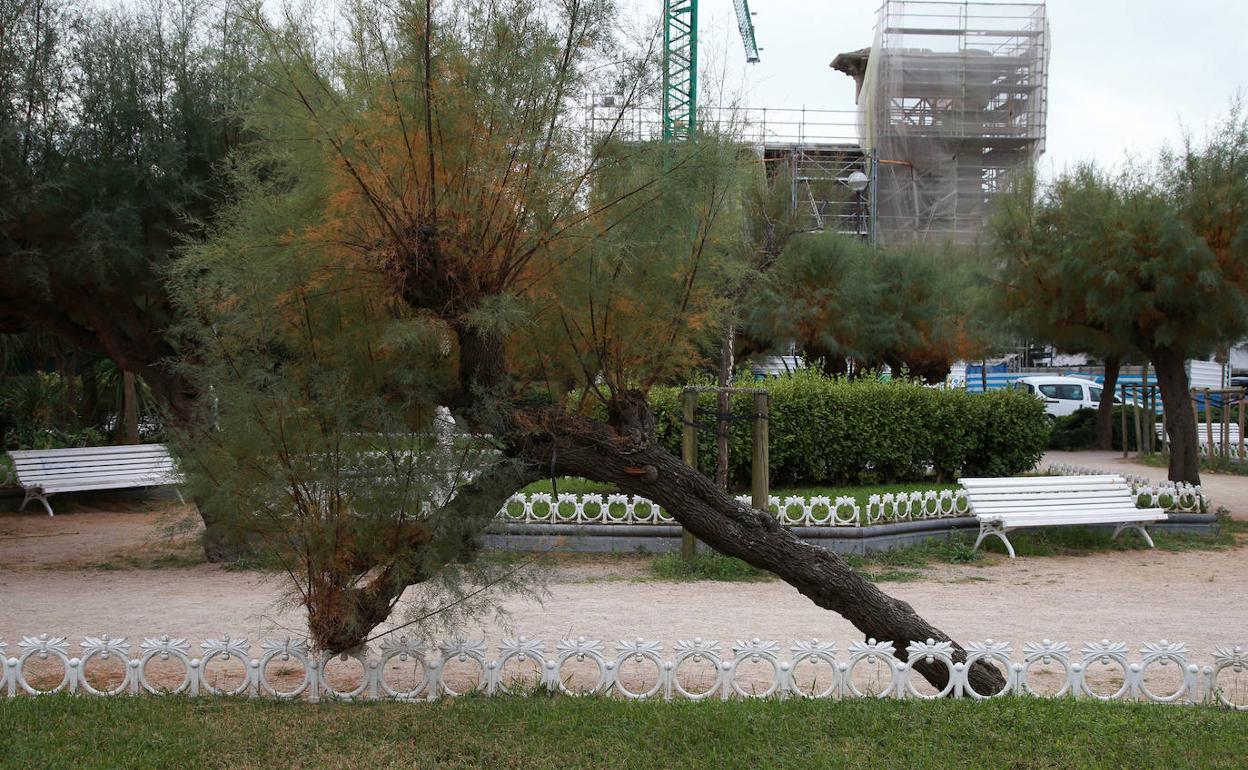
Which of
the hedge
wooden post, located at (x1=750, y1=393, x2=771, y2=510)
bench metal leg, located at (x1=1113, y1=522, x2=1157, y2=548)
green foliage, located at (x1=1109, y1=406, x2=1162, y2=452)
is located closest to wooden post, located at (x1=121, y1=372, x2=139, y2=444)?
wooden post, located at (x1=750, y1=393, x2=771, y2=510)

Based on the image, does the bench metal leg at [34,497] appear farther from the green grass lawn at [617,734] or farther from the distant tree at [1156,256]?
the distant tree at [1156,256]

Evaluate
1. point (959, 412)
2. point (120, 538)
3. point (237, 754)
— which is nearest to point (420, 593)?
point (237, 754)

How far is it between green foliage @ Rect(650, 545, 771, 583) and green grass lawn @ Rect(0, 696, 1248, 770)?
174 inches

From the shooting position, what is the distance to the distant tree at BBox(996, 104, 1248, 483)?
42.2 feet

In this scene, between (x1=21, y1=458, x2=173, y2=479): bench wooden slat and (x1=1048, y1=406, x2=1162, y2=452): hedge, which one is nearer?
(x1=21, y1=458, x2=173, y2=479): bench wooden slat

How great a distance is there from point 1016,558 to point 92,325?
9.48 meters

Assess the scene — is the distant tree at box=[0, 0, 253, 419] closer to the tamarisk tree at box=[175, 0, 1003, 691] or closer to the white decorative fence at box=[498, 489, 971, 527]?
the white decorative fence at box=[498, 489, 971, 527]

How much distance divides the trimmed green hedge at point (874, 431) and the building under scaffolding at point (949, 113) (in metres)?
20.8

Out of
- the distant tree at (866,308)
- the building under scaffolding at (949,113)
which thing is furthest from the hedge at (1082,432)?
the building under scaffolding at (949,113)

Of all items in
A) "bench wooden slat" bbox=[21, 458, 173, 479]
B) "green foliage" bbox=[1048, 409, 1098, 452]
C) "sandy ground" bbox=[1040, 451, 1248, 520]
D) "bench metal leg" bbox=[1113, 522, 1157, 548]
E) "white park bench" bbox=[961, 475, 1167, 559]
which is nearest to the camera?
"white park bench" bbox=[961, 475, 1167, 559]

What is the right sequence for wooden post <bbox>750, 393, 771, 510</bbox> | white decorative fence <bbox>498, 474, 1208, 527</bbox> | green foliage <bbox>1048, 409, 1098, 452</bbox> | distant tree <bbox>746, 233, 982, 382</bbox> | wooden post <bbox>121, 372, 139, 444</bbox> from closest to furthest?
wooden post <bbox>750, 393, 771, 510</bbox>
white decorative fence <bbox>498, 474, 1208, 527</bbox>
wooden post <bbox>121, 372, 139, 444</bbox>
distant tree <bbox>746, 233, 982, 382</bbox>
green foliage <bbox>1048, 409, 1098, 452</bbox>

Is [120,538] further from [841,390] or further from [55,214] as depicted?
[841,390]

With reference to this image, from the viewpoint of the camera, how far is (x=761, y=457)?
34.1 ft

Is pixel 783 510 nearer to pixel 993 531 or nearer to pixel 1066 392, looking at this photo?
pixel 993 531
